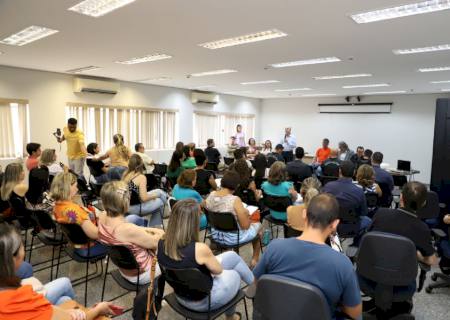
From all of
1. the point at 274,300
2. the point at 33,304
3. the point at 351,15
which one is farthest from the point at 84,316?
the point at 351,15

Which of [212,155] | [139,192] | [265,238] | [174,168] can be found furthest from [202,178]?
[212,155]

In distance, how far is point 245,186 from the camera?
14.1 feet

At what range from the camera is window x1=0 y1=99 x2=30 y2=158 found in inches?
257

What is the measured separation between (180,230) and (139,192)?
2.09 metres

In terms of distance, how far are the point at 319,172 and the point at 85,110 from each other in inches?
232

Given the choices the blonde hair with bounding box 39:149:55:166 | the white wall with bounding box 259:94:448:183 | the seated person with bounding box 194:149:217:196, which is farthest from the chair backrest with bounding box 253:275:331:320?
the white wall with bounding box 259:94:448:183

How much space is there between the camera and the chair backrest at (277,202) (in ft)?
12.1

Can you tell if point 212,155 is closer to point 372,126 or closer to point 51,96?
point 51,96

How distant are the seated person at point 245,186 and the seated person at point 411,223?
1.99 meters

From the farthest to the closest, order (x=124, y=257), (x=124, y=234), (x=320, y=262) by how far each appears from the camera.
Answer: (x=124, y=234) → (x=124, y=257) → (x=320, y=262)

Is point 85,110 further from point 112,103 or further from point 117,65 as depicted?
point 117,65

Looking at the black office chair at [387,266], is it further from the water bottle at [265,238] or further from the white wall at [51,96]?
the white wall at [51,96]

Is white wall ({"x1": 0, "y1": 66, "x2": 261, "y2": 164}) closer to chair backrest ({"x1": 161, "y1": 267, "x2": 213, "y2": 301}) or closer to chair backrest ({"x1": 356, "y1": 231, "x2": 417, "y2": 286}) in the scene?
chair backrest ({"x1": 161, "y1": 267, "x2": 213, "y2": 301})

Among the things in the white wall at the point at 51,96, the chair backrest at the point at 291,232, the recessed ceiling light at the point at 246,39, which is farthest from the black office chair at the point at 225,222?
the white wall at the point at 51,96
